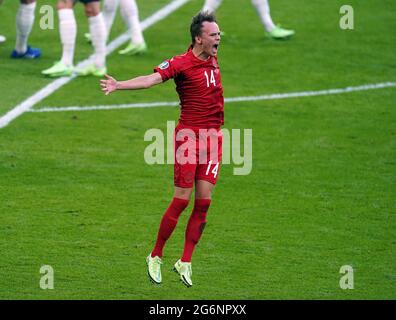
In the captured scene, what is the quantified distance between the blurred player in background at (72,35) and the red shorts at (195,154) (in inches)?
237

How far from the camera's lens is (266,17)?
52.9 ft

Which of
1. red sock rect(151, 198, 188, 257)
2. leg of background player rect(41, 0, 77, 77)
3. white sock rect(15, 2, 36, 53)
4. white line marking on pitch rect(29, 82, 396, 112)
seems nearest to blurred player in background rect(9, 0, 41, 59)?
white sock rect(15, 2, 36, 53)

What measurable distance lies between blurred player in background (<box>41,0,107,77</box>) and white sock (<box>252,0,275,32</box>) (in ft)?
8.09

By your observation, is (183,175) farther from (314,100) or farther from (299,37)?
(299,37)

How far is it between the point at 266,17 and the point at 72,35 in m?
3.11

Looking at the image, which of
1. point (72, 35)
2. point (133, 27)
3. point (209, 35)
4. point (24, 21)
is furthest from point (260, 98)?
point (209, 35)

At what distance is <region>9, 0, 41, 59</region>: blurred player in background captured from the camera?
14950mm

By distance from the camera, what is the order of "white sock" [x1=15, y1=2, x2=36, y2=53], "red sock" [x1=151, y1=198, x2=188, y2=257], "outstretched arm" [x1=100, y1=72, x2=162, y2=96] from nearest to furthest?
"outstretched arm" [x1=100, y1=72, x2=162, y2=96], "red sock" [x1=151, y1=198, x2=188, y2=257], "white sock" [x1=15, y1=2, x2=36, y2=53]

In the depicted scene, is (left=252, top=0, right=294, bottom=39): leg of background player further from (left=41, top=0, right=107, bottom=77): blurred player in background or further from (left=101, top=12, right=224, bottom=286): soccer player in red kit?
(left=101, top=12, right=224, bottom=286): soccer player in red kit

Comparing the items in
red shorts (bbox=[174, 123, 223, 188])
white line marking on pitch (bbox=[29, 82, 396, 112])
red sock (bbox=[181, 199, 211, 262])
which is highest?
white line marking on pitch (bbox=[29, 82, 396, 112])

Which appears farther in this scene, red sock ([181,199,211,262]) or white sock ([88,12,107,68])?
white sock ([88,12,107,68])

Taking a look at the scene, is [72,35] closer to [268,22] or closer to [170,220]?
[268,22]

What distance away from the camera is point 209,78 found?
28.5 ft
